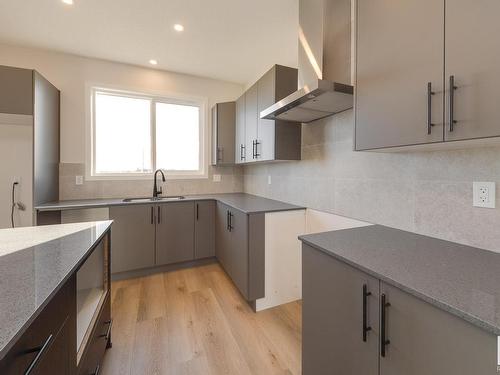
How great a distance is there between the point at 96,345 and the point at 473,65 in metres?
2.14

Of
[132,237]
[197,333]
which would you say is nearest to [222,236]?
[132,237]

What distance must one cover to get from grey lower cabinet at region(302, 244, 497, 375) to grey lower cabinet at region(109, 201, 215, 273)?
78.2 inches

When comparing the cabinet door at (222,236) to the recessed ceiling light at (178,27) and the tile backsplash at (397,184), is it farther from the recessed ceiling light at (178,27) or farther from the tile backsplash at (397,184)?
the recessed ceiling light at (178,27)

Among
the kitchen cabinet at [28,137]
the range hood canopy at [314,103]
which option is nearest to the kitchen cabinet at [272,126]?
the range hood canopy at [314,103]

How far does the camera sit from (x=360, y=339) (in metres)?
0.94

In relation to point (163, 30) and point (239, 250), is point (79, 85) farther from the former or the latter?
point (239, 250)

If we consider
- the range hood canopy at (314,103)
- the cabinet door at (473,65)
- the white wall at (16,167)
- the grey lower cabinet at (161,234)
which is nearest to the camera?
the cabinet door at (473,65)

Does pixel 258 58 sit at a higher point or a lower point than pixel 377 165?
higher

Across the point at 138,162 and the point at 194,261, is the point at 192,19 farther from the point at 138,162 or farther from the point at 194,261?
the point at 194,261

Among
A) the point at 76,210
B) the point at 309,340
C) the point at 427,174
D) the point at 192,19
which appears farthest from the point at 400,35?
the point at 76,210

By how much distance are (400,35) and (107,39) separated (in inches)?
112

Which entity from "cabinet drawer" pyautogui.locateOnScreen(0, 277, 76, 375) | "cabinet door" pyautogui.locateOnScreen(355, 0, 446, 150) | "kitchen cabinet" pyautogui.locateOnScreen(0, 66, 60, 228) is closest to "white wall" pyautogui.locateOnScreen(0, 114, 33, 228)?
"kitchen cabinet" pyautogui.locateOnScreen(0, 66, 60, 228)

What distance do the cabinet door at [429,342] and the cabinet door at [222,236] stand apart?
6.20ft

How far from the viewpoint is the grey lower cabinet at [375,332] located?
0.64m
